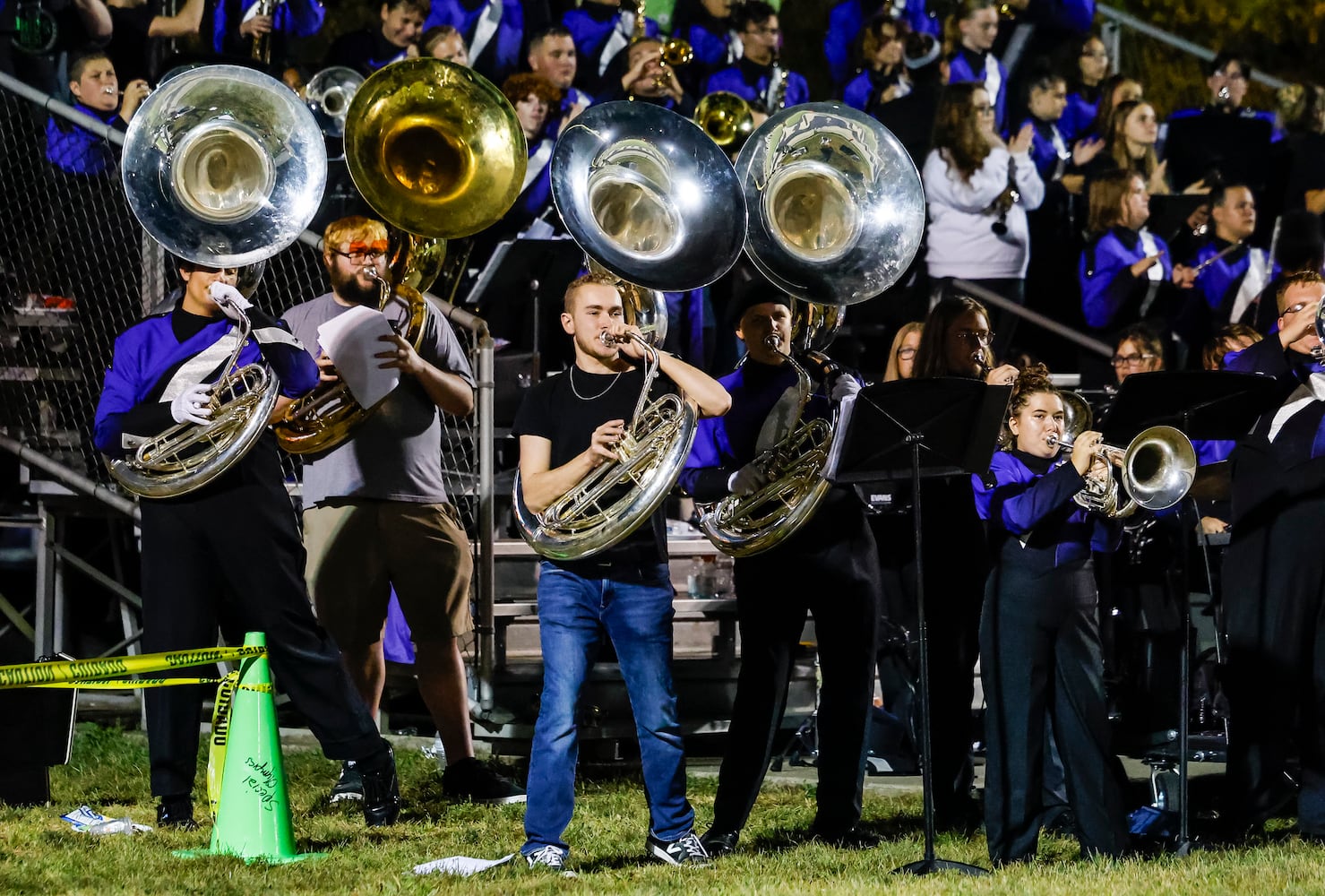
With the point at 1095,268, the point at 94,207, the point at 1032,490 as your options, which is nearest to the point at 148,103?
the point at 94,207

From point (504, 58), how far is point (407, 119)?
450 cm

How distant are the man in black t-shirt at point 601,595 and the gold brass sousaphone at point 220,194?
105 cm

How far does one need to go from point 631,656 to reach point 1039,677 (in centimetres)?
133

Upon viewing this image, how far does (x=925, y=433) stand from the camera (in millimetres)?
5305

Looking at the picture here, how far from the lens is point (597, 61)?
35.2ft

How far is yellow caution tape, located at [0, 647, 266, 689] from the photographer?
4863mm

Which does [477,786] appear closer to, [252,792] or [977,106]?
[252,792]

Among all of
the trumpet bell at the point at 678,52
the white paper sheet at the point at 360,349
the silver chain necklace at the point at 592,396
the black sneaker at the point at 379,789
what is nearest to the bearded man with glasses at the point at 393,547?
the white paper sheet at the point at 360,349

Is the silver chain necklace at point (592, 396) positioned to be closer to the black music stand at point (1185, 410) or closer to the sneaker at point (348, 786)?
the black music stand at point (1185, 410)

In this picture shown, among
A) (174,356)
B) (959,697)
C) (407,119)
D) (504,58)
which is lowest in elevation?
(959,697)

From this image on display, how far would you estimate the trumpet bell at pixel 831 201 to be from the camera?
5.93 metres

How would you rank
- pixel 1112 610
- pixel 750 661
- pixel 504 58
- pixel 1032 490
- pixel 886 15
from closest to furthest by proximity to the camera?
1. pixel 1032 490
2. pixel 750 661
3. pixel 1112 610
4. pixel 504 58
5. pixel 886 15

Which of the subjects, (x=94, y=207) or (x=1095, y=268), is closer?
(x=94, y=207)

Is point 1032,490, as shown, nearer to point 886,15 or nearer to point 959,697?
point 959,697
